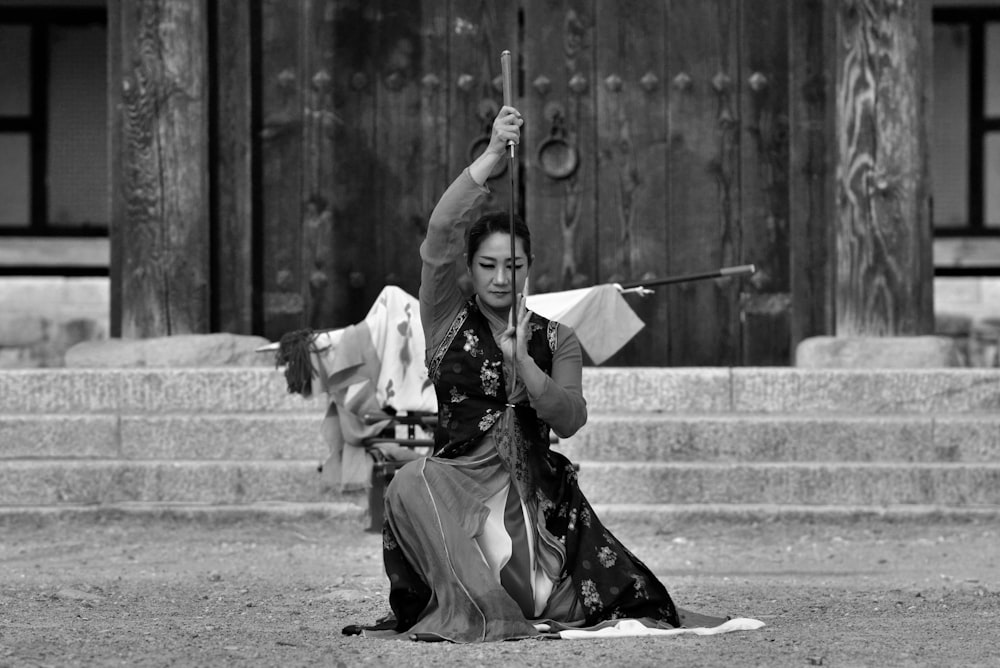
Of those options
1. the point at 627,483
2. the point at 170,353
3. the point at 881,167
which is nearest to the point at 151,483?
the point at 170,353

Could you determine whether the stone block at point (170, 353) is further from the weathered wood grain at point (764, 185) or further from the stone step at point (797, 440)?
the weathered wood grain at point (764, 185)

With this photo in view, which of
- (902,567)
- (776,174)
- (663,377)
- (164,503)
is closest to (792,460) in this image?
(663,377)

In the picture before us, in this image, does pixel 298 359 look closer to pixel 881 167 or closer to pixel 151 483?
pixel 151 483

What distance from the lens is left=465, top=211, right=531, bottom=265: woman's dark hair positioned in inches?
183

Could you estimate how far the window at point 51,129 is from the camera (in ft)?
Answer: 33.9

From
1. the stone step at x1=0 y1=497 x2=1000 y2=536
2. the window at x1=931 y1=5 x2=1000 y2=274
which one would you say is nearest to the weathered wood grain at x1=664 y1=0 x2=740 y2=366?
the stone step at x1=0 y1=497 x2=1000 y2=536

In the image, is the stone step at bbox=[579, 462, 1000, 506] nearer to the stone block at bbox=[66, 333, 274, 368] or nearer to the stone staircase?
the stone staircase

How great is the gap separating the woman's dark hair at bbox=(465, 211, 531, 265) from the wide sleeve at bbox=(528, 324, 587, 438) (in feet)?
0.88

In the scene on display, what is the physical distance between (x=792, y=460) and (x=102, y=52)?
17.6 ft

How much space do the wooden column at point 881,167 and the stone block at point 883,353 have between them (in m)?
0.09

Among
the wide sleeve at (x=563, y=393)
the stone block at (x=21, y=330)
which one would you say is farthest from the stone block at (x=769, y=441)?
the stone block at (x=21, y=330)

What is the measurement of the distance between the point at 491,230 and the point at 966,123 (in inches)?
251

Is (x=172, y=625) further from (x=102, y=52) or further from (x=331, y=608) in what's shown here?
(x=102, y=52)

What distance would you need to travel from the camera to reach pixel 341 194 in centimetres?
848
